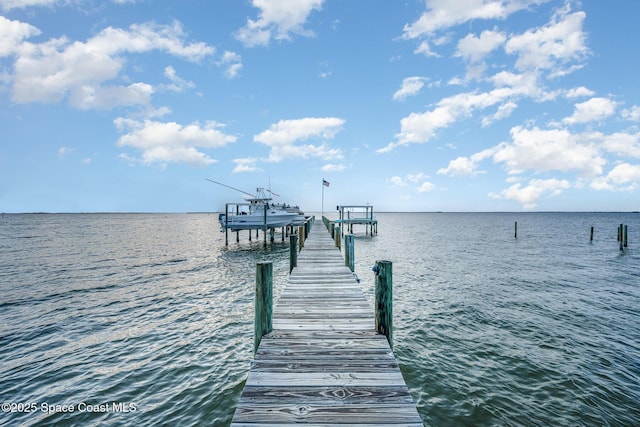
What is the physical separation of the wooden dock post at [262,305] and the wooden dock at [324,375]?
0.45 feet

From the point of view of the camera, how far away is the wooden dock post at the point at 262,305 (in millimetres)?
5344

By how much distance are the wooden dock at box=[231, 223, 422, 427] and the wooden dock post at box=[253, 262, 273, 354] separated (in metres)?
0.14

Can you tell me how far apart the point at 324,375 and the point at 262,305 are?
6.14 feet

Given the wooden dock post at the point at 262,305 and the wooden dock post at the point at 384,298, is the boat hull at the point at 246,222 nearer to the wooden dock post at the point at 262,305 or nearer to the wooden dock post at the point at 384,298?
the wooden dock post at the point at 262,305

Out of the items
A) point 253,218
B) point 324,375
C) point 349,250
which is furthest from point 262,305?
point 253,218

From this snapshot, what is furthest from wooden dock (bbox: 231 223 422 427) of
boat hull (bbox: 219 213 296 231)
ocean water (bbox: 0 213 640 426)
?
boat hull (bbox: 219 213 296 231)

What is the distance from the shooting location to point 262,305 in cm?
542

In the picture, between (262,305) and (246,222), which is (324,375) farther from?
(246,222)

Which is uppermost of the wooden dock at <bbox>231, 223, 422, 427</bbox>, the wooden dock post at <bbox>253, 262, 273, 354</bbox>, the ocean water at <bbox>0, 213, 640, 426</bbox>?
the wooden dock post at <bbox>253, 262, 273, 354</bbox>

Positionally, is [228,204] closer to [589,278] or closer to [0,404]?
[0,404]

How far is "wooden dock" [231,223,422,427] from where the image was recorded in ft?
10.7

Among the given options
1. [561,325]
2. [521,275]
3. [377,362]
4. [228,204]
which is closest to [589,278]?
[521,275]

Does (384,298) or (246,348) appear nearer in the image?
(384,298)

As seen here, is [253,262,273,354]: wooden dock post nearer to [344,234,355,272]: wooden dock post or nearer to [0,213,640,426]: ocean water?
[0,213,640,426]: ocean water
